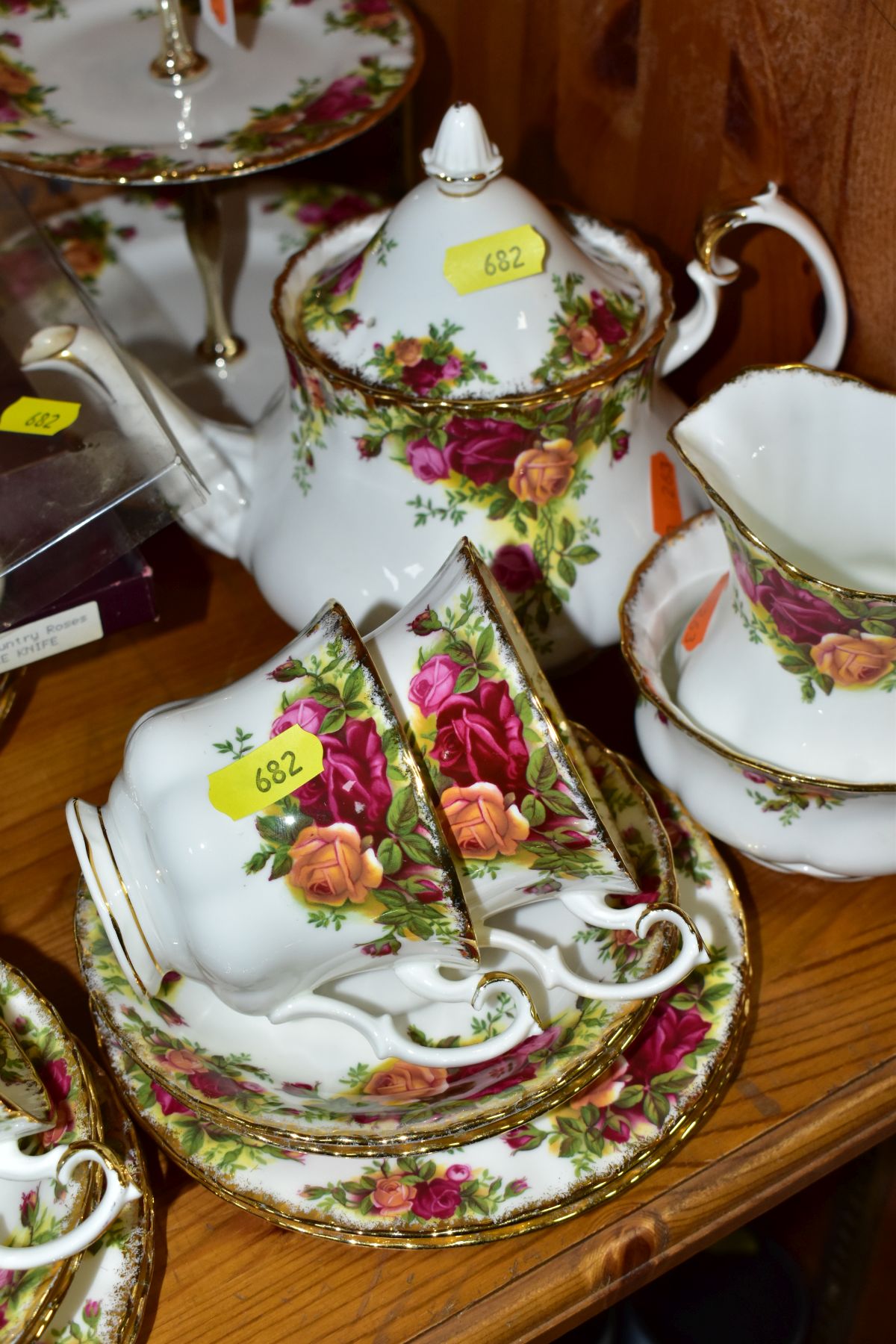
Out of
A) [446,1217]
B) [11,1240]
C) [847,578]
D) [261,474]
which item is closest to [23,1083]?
[11,1240]

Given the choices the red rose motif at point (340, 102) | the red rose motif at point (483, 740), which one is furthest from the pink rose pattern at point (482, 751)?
the red rose motif at point (340, 102)

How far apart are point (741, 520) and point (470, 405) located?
16cm

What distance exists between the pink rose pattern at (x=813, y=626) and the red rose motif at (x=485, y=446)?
0.42 feet

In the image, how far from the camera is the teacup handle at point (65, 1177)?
518 mm

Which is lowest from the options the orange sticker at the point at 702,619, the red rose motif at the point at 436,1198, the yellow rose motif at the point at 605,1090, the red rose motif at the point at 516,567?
the red rose motif at the point at 436,1198

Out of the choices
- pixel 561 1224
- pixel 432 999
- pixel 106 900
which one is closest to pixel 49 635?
pixel 106 900

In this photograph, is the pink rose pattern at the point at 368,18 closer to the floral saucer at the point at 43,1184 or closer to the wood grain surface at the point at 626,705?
the wood grain surface at the point at 626,705

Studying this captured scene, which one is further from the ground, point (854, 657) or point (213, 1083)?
point (854, 657)

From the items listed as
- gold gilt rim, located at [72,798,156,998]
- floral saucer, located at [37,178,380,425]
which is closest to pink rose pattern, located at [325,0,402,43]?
floral saucer, located at [37,178,380,425]

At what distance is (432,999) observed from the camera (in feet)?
2.06

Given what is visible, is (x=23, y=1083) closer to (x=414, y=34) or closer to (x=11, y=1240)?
(x=11, y=1240)

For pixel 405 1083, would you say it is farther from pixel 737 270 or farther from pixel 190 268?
pixel 190 268

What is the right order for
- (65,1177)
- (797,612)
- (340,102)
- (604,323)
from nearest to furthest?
(65,1177) → (797,612) → (604,323) → (340,102)

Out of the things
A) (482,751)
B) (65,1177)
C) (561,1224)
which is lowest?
(561,1224)
